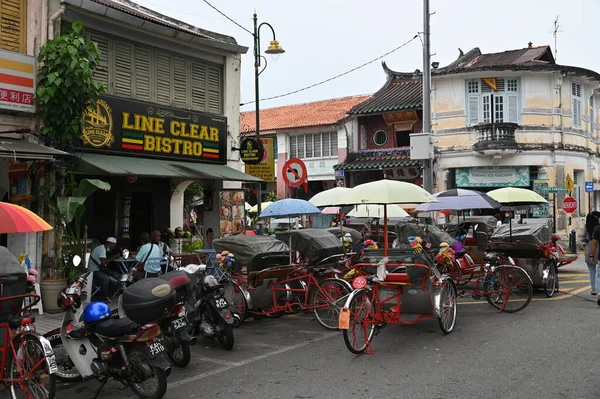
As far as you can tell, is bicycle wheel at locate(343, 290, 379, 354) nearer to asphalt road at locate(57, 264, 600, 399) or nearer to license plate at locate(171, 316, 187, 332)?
asphalt road at locate(57, 264, 600, 399)

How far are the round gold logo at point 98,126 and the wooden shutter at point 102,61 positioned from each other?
594 millimetres

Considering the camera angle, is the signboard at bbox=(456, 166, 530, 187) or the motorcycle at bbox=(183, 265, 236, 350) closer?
the motorcycle at bbox=(183, 265, 236, 350)

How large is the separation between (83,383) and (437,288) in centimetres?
490

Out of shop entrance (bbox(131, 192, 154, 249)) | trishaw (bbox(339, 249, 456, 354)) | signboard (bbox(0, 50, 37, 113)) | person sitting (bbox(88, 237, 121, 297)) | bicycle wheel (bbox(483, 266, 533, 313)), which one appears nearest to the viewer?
trishaw (bbox(339, 249, 456, 354))

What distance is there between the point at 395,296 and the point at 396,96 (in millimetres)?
22924

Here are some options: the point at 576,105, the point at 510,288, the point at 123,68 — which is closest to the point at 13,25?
the point at 123,68

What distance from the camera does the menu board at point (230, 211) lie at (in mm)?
14875

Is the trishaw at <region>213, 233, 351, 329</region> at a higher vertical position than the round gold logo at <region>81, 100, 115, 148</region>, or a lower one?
lower

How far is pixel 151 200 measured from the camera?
14.4 m

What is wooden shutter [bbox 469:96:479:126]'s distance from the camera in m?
25.9

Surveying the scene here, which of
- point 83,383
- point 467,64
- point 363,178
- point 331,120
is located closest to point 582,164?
point 467,64

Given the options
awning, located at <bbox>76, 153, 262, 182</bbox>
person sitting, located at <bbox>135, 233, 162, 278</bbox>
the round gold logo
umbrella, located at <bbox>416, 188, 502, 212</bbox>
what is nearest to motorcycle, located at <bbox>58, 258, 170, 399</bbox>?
person sitting, located at <bbox>135, 233, 162, 278</bbox>

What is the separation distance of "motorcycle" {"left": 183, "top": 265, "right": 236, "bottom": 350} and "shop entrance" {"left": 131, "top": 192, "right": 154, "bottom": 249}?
7122 millimetres

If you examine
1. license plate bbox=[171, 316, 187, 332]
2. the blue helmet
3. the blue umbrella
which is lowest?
license plate bbox=[171, 316, 187, 332]
